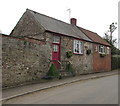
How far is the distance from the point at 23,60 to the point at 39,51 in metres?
1.93

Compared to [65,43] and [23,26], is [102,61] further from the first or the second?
[23,26]

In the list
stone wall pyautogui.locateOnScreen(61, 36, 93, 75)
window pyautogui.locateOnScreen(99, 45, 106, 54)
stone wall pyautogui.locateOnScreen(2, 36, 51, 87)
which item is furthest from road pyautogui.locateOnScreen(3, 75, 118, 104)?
window pyautogui.locateOnScreen(99, 45, 106, 54)

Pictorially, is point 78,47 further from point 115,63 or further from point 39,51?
point 115,63

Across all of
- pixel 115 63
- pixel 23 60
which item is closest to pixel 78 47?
pixel 23 60

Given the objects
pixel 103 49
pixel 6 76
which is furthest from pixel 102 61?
pixel 6 76

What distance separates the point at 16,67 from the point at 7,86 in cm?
142

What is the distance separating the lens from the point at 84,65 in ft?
60.8

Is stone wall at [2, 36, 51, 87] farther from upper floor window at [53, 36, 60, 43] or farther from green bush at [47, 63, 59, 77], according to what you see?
upper floor window at [53, 36, 60, 43]

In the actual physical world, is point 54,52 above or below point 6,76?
above

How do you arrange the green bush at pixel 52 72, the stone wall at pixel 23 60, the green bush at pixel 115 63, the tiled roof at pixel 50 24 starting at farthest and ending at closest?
the green bush at pixel 115 63 < the tiled roof at pixel 50 24 < the green bush at pixel 52 72 < the stone wall at pixel 23 60

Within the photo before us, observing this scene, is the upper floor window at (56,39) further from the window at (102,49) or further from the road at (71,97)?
the window at (102,49)

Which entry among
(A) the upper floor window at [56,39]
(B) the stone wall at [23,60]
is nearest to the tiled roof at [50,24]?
(A) the upper floor window at [56,39]

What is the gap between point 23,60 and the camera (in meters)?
10.7

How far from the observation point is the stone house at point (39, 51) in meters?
9.89
